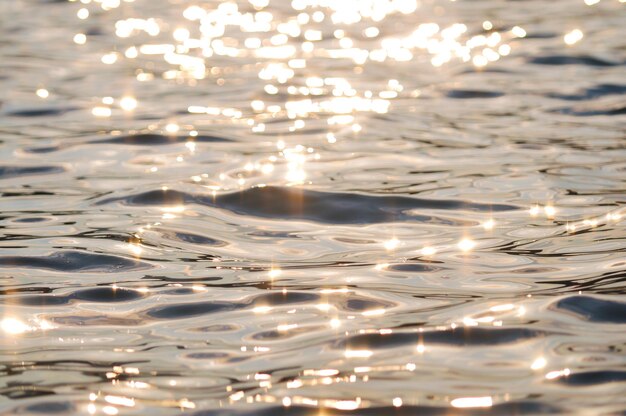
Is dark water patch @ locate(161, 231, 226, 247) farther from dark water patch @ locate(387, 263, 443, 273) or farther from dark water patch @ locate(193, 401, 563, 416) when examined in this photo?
dark water patch @ locate(193, 401, 563, 416)

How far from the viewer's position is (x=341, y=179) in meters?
4.97

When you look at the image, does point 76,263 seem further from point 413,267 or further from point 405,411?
point 405,411

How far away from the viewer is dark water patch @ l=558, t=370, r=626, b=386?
2.71m

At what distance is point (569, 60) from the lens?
26.3 feet

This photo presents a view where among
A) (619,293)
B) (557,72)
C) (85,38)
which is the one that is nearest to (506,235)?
(619,293)

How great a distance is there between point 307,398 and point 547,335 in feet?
2.36

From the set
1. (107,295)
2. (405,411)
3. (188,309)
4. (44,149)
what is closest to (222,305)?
(188,309)

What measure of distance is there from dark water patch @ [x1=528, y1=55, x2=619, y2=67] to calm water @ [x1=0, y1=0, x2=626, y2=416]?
0.11ft

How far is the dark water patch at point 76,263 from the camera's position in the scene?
12.3 ft

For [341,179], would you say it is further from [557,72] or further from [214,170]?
[557,72]

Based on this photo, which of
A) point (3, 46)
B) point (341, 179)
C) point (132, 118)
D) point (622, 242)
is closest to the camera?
point (622, 242)

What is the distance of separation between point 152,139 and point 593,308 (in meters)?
3.10

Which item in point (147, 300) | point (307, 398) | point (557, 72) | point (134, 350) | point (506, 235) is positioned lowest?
point (307, 398)

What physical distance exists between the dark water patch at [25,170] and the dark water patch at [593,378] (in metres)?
3.04
